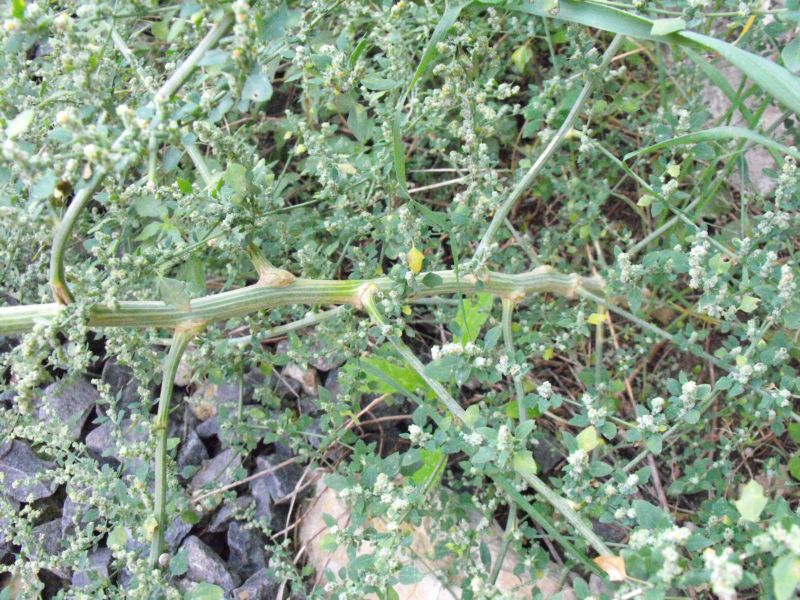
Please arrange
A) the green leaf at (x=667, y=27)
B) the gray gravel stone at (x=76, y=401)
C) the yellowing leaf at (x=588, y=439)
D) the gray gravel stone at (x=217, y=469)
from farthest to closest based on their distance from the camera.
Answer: the gray gravel stone at (x=76, y=401), the gray gravel stone at (x=217, y=469), the yellowing leaf at (x=588, y=439), the green leaf at (x=667, y=27)

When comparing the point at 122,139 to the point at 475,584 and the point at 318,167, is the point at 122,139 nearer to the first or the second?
the point at 318,167

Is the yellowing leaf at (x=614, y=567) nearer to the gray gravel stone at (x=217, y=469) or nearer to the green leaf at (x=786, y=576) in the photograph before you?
the green leaf at (x=786, y=576)

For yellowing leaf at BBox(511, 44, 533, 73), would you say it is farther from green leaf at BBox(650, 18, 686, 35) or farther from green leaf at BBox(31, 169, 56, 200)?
green leaf at BBox(31, 169, 56, 200)

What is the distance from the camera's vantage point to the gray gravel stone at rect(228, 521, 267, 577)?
2.27 m

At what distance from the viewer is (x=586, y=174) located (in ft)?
8.14

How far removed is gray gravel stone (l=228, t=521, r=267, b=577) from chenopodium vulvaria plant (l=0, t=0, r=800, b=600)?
60 millimetres

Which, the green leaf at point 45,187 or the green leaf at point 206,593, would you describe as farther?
the green leaf at point 206,593

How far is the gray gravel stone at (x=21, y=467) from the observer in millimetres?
2310

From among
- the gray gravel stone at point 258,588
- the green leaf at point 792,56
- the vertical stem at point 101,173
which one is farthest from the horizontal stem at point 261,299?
the gray gravel stone at point 258,588

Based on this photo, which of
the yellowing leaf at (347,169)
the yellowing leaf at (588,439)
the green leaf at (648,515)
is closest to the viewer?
the green leaf at (648,515)

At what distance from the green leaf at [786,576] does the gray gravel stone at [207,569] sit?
1.60 m

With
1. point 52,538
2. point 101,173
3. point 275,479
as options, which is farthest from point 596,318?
point 52,538

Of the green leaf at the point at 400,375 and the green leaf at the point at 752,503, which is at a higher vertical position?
the green leaf at the point at 752,503

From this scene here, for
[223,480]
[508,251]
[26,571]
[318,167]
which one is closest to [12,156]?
[318,167]
